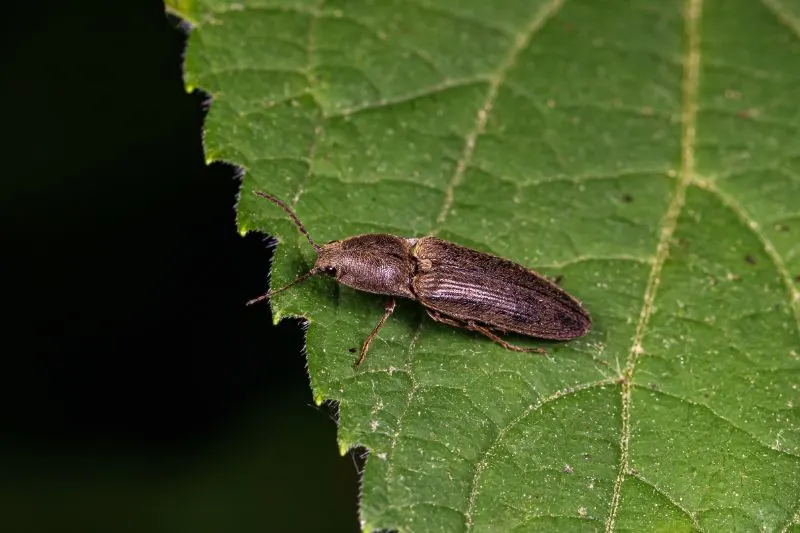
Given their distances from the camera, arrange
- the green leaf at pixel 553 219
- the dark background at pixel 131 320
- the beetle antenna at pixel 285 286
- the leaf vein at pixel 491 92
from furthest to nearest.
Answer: the dark background at pixel 131 320
the leaf vein at pixel 491 92
the beetle antenna at pixel 285 286
the green leaf at pixel 553 219

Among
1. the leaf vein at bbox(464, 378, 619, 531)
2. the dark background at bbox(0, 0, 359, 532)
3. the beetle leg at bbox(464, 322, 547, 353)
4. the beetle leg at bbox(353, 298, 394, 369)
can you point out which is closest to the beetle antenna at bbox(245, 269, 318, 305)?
the beetle leg at bbox(353, 298, 394, 369)

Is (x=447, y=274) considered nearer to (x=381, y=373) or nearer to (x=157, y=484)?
(x=381, y=373)

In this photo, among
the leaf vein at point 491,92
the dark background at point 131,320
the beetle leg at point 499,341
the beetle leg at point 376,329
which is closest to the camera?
the beetle leg at point 376,329

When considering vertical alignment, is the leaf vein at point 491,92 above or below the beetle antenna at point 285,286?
above

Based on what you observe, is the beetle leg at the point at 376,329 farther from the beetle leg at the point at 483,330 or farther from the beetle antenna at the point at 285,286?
the beetle antenna at the point at 285,286

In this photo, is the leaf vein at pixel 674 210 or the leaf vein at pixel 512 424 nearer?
the leaf vein at pixel 512 424

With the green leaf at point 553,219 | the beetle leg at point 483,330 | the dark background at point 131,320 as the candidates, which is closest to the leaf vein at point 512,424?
the green leaf at point 553,219

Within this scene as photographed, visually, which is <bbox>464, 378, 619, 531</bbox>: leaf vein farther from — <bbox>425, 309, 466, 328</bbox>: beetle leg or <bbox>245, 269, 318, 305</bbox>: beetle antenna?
<bbox>245, 269, 318, 305</bbox>: beetle antenna
